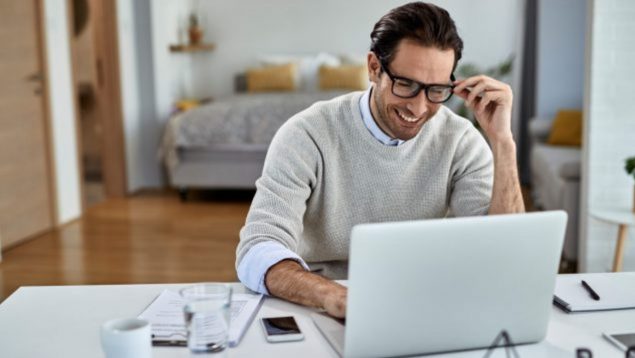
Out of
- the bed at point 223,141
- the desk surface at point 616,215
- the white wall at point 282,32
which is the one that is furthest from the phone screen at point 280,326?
the white wall at point 282,32

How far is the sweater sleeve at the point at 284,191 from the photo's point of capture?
1447 millimetres

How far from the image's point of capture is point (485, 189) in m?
1.65

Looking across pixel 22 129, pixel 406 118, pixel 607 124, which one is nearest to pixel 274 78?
pixel 22 129

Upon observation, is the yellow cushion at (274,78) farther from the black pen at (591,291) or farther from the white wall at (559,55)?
the black pen at (591,291)

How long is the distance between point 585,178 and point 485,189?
1709 mm

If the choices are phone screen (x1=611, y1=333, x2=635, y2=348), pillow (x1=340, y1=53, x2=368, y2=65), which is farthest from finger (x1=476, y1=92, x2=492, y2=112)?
pillow (x1=340, y1=53, x2=368, y2=65)

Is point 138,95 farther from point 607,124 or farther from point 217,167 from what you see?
point 607,124

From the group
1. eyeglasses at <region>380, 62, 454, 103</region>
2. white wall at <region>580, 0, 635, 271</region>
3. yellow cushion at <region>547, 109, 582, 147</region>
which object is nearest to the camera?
eyeglasses at <region>380, 62, 454, 103</region>

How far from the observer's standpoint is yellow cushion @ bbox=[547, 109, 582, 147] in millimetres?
4625

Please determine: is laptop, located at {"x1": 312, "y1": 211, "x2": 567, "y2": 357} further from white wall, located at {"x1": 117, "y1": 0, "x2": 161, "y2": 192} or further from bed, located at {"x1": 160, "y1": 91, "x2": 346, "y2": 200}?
white wall, located at {"x1": 117, "y1": 0, "x2": 161, "y2": 192}

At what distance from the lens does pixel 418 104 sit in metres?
1.47

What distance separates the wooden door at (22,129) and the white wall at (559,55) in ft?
10.7

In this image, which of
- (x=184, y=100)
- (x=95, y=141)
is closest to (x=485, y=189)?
(x=184, y=100)

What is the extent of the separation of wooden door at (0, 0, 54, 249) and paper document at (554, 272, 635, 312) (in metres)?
3.32
